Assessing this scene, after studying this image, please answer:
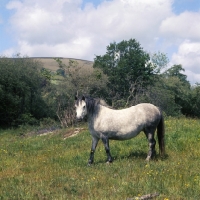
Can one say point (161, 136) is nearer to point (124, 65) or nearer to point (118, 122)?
point (118, 122)

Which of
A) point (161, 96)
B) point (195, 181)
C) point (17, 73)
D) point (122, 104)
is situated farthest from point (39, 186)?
point (161, 96)

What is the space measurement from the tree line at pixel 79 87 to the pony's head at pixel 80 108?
59.4ft

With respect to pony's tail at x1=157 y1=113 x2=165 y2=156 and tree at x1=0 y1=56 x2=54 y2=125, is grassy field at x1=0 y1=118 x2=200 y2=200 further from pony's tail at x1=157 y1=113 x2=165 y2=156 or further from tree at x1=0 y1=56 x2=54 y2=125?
tree at x1=0 y1=56 x2=54 y2=125

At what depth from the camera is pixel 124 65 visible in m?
51.8

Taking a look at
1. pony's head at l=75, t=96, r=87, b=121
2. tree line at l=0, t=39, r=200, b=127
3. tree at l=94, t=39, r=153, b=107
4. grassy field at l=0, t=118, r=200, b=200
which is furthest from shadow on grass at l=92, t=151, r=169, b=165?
tree at l=94, t=39, r=153, b=107

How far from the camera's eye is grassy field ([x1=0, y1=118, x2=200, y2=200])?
20.5 ft

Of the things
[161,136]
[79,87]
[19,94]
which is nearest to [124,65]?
[79,87]

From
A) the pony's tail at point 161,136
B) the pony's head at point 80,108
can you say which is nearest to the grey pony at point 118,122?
the pony's tail at point 161,136

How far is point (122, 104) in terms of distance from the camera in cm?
3416

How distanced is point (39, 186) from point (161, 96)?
41.0 m

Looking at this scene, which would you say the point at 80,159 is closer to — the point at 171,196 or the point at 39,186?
the point at 39,186

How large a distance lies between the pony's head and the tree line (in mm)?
18116

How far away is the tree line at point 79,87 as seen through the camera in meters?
37.8

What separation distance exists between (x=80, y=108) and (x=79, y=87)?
28642 millimetres
